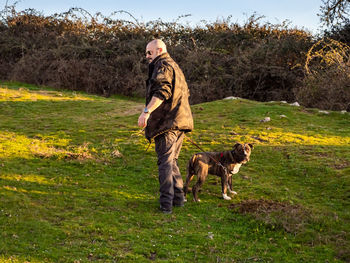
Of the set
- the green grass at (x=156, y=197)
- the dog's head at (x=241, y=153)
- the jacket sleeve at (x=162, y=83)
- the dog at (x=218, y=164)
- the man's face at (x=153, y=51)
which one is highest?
the man's face at (x=153, y=51)

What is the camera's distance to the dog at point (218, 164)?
291 inches

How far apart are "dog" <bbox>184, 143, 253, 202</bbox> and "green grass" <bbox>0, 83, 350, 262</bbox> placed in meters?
0.35

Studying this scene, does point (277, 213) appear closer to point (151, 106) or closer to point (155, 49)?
point (151, 106)

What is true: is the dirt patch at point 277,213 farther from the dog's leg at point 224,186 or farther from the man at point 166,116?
the man at point 166,116

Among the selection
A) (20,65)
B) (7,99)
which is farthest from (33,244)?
(20,65)

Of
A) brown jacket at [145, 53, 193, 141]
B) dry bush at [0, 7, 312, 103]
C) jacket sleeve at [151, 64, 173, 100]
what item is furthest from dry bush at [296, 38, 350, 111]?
jacket sleeve at [151, 64, 173, 100]

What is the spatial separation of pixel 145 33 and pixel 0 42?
10.0 m

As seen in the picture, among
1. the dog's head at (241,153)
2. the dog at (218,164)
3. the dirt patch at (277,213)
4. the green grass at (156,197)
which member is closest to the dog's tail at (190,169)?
Answer: the dog at (218,164)

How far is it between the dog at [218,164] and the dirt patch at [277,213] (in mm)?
619

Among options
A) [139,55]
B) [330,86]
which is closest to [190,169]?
[330,86]

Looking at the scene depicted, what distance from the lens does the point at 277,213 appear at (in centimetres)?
650

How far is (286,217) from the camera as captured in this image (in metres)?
6.33

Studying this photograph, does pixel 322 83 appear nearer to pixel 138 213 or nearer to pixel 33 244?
pixel 138 213

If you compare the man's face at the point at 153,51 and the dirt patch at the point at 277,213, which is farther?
the man's face at the point at 153,51
